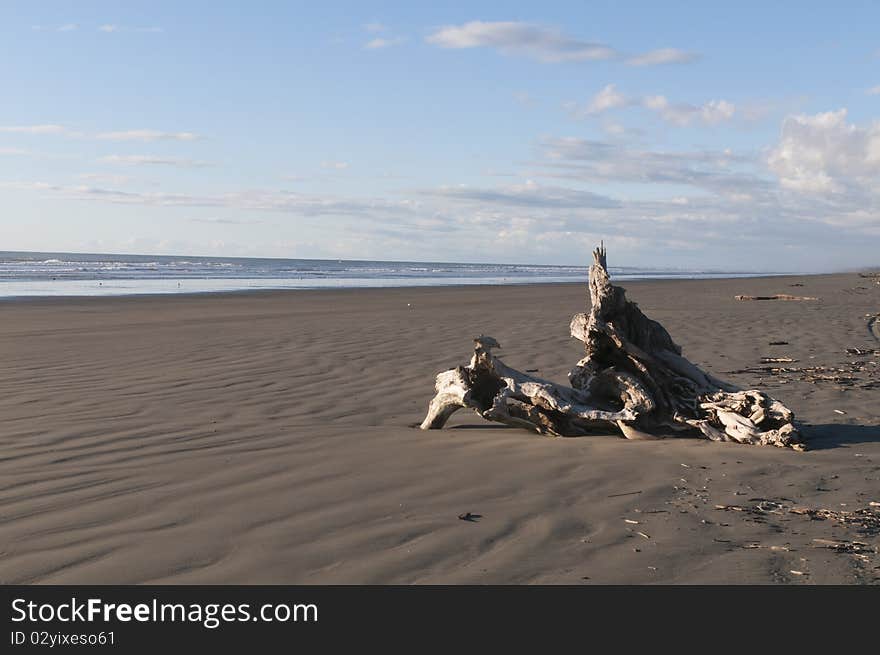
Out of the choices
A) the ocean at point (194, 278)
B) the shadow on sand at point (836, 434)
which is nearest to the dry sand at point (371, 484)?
the shadow on sand at point (836, 434)

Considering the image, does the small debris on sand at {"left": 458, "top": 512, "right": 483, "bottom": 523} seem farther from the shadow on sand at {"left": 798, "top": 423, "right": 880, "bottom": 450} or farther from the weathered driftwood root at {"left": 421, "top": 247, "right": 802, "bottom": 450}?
the shadow on sand at {"left": 798, "top": 423, "right": 880, "bottom": 450}

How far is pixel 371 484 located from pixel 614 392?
2.26 m

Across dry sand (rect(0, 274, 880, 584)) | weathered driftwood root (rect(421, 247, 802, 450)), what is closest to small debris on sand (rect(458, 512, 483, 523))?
dry sand (rect(0, 274, 880, 584))

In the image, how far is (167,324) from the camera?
1652 cm

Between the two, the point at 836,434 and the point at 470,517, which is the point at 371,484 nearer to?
the point at 470,517

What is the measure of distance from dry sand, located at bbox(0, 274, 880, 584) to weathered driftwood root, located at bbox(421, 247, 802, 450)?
214 mm

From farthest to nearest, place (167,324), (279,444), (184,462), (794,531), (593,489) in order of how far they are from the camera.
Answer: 1. (167,324)
2. (279,444)
3. (184,462)
4. (593,489)
5. (794,531)

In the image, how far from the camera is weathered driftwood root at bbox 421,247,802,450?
620cm

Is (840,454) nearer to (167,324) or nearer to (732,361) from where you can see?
(732,361)

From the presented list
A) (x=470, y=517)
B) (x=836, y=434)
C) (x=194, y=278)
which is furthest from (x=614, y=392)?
(x=194, y=278)
